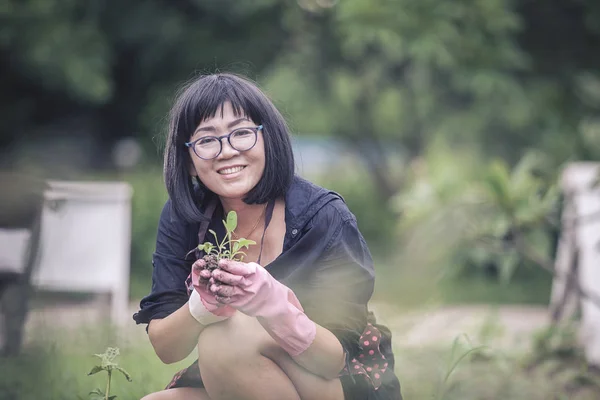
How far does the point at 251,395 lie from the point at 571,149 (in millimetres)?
4916

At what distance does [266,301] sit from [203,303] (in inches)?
5.9

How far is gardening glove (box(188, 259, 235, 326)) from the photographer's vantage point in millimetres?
1699

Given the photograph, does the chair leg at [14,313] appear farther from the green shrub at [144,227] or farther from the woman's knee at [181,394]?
the green shrub at [144,227]

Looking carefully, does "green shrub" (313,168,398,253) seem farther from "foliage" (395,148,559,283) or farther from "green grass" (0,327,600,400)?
"foliage" (395,148,559,283)

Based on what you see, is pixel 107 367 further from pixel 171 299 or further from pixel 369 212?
pixel 369 212

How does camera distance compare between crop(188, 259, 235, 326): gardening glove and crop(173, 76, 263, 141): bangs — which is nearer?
crop(188, 259, 235, 326): gardening glove

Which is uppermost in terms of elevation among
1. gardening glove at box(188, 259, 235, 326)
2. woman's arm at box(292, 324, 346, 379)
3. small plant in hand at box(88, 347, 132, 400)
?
gardening glove at box(188, 259, 235, 326)

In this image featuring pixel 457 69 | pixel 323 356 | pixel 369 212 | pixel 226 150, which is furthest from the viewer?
pixel 369 212

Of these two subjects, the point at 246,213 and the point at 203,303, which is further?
the point at 246,213

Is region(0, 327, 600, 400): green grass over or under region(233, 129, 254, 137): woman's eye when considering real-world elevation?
under

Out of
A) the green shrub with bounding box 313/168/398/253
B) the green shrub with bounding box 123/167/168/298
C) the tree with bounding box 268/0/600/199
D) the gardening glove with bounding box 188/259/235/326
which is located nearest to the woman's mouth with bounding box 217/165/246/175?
the gardening glove with bounding box 188/259/235/326

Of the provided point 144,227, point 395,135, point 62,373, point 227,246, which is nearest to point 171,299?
point 227,246

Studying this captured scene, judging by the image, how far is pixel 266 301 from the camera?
1717mm

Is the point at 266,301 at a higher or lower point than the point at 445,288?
higher
